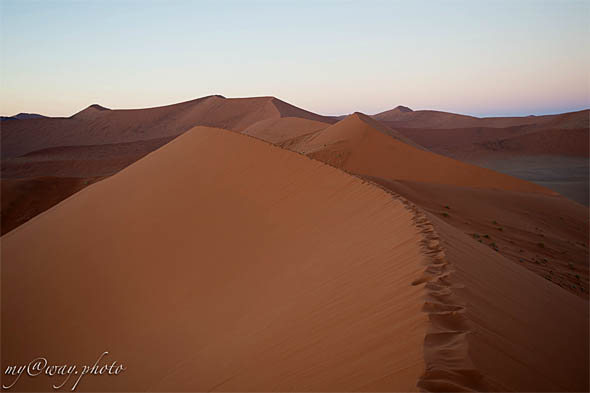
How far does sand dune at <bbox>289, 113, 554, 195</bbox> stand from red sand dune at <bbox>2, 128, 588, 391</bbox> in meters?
8.43

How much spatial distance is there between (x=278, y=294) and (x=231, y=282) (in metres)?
1.21

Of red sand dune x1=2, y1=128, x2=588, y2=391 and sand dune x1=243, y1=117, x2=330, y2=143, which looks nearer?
red sand dune x1=2, y1=128, x2=588, y2=391

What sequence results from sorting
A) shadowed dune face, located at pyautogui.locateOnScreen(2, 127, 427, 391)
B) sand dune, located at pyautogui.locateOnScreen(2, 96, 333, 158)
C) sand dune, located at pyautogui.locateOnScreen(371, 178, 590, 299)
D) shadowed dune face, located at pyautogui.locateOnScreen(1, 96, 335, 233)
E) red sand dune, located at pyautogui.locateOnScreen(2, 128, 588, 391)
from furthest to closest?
sand dune, located at pyautogui.locateOnScreen(2, 96, 333, 158)
shadowed dune face, located at pyautogui.locateOnScreen(1, 96, 335, 233)
sand dune, located at pyautogui.locateOnScreen(371, 178, 590, 299)
shadowed dune face, located at pyautogui.locateOnScreen(2, 127, 427, 391)
red sand dune, located at pyautogui.locateOnScreen(2, 128, 588, 391)

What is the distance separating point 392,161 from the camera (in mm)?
17562

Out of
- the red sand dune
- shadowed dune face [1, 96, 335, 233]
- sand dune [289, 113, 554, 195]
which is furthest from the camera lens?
shadowed dune face [1, 96, 335, 233]

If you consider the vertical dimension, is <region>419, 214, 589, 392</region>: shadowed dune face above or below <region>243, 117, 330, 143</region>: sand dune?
below

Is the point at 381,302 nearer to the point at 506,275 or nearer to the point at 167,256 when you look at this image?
the point at 506,275

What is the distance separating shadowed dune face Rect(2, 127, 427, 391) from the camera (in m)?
2.73

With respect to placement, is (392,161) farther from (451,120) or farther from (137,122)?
(451,120)

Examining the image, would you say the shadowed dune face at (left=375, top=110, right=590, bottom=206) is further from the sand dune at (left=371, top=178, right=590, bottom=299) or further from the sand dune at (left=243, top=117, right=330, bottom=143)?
the sand dune at (left=243, top=117, right=330, bottom=143)

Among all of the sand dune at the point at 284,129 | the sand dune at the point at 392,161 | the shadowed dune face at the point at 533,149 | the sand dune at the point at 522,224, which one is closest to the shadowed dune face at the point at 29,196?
the sand dune at the point at 392,161

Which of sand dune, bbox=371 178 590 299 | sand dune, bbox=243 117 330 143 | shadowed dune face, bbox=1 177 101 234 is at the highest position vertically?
sand dune, bbox=243 117 330 143

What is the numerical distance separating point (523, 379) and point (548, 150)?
4048 centimetres

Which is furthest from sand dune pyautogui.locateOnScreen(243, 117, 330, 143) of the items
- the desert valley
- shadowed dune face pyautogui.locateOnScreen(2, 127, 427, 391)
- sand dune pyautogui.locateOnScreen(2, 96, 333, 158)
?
shadowed dune face pyautogui.locateOnScreen(2, 127, 427, 391)
